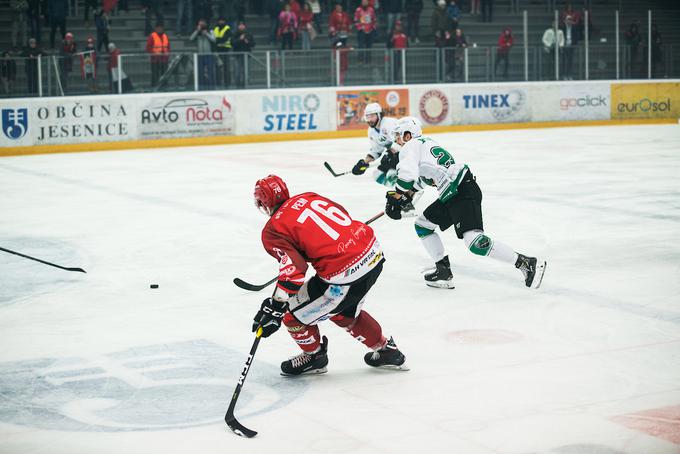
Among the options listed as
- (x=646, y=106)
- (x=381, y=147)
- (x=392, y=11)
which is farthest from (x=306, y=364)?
(x=646, y=106)

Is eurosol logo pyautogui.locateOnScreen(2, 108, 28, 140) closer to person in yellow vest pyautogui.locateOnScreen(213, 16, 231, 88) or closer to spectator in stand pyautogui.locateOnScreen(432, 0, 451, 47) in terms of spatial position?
person in yellow vest pyautogui.locateOnScreen(213, 16, 231, 88)

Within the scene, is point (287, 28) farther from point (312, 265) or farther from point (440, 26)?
point (312, 265)

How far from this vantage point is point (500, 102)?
2512 cm

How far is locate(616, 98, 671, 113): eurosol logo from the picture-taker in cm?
2592

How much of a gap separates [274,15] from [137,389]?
20228mm

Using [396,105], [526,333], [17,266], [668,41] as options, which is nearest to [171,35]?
[396,105]

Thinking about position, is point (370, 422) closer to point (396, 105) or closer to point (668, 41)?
point (396, 105)

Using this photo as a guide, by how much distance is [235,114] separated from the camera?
73.7ft

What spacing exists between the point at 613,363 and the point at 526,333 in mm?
848

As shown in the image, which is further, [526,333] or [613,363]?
[526,333]

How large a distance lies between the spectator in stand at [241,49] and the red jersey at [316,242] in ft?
55.2

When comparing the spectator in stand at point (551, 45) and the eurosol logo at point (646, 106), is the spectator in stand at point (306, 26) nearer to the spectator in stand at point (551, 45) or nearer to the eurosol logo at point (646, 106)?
the spectator in stand at point (551, 45)

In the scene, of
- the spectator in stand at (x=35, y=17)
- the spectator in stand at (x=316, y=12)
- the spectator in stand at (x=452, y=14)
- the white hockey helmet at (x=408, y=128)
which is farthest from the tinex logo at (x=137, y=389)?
the spectator in stand at (x=452, y=14)

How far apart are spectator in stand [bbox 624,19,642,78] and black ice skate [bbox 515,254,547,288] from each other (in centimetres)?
1898
